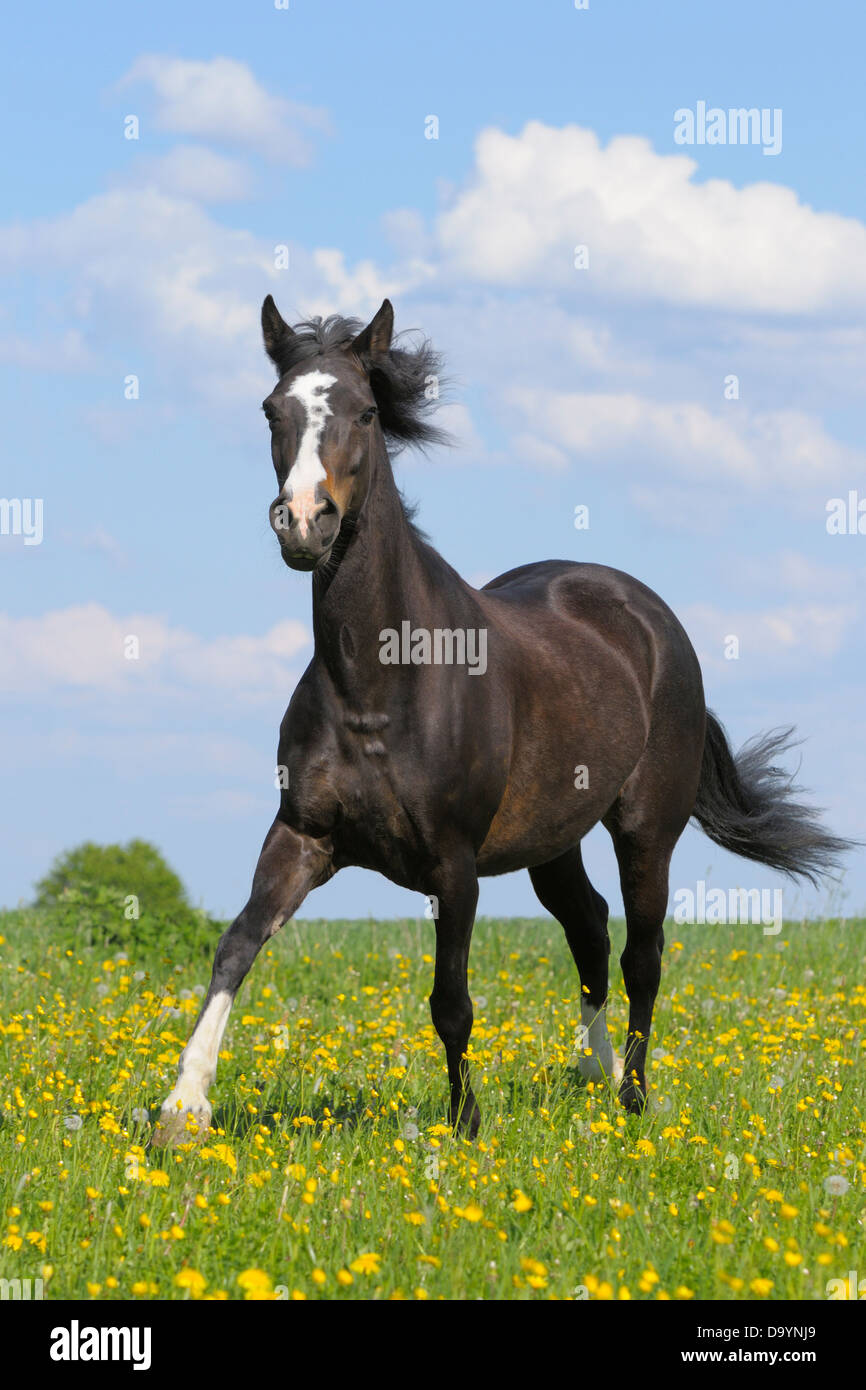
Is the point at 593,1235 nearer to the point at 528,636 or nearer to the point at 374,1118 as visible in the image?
the point at 374,1118

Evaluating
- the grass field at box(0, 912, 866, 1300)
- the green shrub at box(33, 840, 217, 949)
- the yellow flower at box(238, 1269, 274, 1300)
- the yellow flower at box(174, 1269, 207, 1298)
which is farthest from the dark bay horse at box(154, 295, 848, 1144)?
the green shrub at box(33, 840, 217, 949)

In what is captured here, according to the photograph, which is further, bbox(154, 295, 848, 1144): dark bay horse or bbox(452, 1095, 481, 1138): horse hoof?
bbox(452, 1095, 481, 1138): horse hoof

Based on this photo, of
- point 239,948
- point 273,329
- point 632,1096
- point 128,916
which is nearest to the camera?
point 239,948

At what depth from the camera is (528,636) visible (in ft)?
25.6

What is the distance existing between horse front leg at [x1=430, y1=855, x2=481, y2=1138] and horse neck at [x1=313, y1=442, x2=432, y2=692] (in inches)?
36.3

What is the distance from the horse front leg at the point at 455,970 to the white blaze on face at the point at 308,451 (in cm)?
179

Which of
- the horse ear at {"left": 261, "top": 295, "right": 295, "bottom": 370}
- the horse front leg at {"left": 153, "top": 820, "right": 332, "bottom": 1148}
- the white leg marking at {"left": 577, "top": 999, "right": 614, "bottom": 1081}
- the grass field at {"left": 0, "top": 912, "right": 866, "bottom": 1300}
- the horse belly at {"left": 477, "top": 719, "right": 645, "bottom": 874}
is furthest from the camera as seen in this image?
the white leg marking at {"left": 577, "top": 999, "right": 614, "bottom": 1081}

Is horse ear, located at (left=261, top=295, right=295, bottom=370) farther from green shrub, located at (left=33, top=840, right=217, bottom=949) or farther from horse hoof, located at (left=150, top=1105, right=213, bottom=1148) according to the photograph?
green shrub, located at (left=33, top=840, right=217, bottom=949)

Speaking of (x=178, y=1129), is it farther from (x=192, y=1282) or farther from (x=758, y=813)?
(x=758, y=813)

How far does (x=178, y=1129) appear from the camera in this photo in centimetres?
568

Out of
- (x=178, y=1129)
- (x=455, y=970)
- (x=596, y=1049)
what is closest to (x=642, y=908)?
(x=596, y=1049)

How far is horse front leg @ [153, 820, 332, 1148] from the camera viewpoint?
5742mm

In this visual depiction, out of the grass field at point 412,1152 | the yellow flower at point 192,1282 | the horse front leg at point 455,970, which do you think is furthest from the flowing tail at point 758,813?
the yellow flower at point 192,1282

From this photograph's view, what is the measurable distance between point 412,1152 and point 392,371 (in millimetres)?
3372
